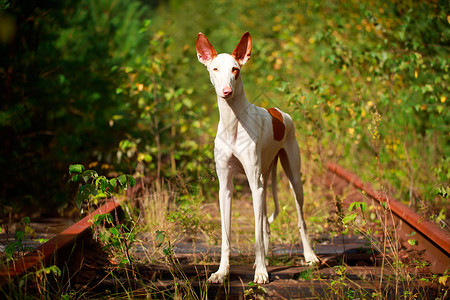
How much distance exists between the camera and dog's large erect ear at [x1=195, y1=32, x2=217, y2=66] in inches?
127

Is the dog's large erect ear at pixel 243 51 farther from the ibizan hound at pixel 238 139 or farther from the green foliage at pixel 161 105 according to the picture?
the green foliage at pixel 161 105

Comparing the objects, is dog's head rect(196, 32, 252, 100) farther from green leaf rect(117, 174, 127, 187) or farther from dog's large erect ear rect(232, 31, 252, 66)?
green leaf rect(117, 174, 127, 187)

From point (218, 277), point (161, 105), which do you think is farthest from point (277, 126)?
point (161, 105)

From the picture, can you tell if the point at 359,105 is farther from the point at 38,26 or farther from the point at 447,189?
the point at 38,26

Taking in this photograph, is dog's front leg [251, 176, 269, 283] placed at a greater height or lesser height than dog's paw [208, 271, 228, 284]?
greater

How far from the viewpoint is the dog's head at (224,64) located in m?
3.03

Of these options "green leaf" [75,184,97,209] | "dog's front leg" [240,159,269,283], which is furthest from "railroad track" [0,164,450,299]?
"green leaf" [75,184,97,209]

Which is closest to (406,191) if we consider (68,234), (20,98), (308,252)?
(308,252)

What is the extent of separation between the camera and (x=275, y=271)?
11.6ft

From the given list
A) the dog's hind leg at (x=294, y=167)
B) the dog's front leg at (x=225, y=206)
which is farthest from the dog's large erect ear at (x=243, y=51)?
the dog's hind leg at (x=294, y=167)

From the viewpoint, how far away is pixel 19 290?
2492 millimetres

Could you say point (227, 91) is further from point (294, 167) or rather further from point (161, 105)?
point (161, 105)

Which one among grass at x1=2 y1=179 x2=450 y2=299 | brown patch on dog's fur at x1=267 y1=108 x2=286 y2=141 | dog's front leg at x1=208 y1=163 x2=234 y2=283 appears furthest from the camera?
brown patch on dog's fur at x1=267 y1=108 x2=286 y2=141

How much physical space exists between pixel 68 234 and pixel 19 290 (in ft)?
3.22
